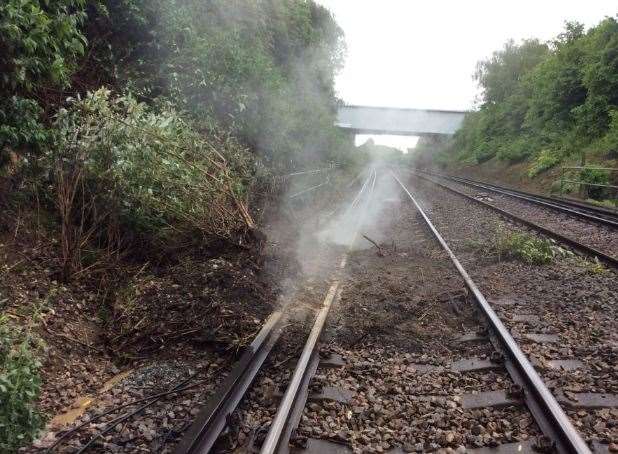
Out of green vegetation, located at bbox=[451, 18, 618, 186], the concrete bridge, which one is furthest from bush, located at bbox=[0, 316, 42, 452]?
the concrete bridge

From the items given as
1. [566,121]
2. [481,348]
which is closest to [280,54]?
[481,348]

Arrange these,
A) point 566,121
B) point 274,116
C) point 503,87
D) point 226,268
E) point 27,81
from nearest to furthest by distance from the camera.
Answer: point 27,81
point 226,268
point 274,116
point 566,121
point 503,87

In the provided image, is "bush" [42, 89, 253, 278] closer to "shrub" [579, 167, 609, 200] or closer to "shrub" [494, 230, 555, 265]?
"shrub" [494, 230, 555, 265]

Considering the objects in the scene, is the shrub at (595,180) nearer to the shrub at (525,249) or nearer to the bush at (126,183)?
the shrub at (525,249)

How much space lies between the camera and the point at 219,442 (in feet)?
9.62

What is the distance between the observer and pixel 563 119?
86.2ft

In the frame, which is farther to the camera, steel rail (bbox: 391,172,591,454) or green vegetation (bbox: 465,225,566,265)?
green vegetation (bbox: 465,225,566,265)

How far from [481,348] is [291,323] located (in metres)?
1.93

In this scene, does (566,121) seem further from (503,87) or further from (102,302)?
(102,302)

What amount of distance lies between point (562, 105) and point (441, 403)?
28.1 meters

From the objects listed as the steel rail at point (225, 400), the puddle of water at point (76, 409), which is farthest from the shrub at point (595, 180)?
the puddle of water at point (76, 409)

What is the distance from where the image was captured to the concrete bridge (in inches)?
2067

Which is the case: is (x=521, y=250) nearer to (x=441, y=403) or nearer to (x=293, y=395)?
(x=441, y=403)

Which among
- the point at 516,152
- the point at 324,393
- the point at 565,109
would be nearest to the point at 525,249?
the point at 324,393
